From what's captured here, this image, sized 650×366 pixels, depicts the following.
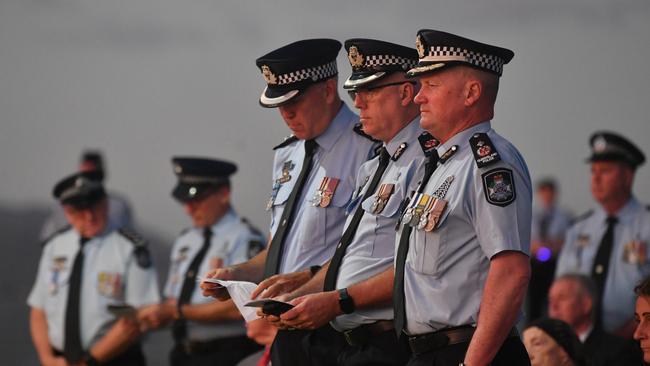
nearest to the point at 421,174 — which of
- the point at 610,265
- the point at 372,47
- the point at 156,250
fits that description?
the point at 372,47

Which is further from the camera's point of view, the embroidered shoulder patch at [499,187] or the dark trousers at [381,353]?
the dark trousers at [381,353]

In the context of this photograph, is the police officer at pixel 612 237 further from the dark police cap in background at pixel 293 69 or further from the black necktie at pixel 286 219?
the dark police cap in background at pixel 293 69

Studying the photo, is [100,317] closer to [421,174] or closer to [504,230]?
[421,174]

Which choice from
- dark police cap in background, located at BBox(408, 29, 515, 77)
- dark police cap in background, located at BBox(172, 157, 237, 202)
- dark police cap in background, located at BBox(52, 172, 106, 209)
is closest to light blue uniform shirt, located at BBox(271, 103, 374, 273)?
dark police cap in background, located at BBox(408, 29, 515, 77)

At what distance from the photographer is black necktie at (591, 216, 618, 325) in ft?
24.2

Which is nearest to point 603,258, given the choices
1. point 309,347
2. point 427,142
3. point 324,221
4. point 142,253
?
point 142,253

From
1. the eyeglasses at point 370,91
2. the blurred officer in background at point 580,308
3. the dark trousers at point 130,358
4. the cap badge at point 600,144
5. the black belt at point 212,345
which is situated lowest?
the dark trousers at point 130,358

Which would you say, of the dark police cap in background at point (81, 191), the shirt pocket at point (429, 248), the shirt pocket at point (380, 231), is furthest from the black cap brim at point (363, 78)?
the dark police cap in background at point (81, 191)

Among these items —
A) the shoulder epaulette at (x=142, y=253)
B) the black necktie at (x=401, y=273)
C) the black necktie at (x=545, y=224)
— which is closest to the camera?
the black necktie at (x=401, y=273)

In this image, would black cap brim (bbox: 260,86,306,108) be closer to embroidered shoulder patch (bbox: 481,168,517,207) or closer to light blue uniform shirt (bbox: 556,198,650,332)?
embroidered shoulder patch (bbox: 481,168,517,207)

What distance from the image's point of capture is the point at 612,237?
750cm

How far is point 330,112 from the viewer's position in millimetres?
4879

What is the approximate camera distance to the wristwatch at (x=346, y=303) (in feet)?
13.6

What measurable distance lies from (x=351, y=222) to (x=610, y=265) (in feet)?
11.1
